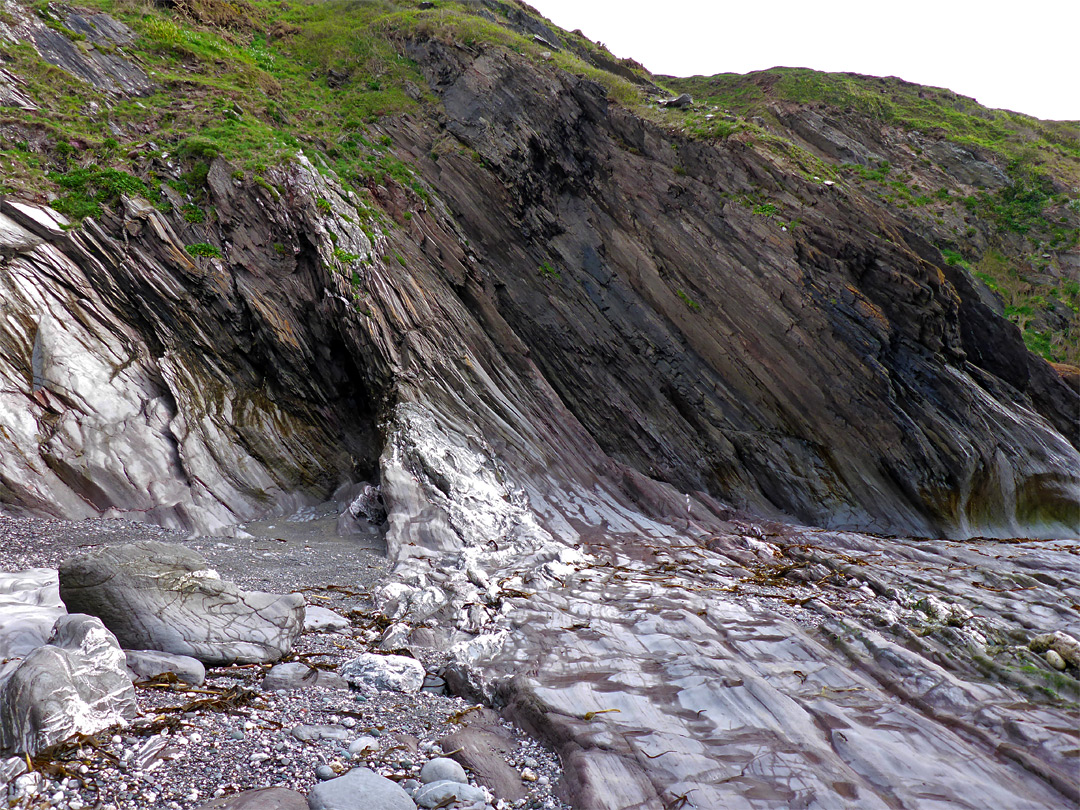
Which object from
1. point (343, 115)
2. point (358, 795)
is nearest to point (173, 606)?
point (358, 795)

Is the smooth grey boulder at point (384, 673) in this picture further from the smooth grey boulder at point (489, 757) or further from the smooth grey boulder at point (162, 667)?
the smooth grey boulder at point (162, 667)

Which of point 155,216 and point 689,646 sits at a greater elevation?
point 155,216

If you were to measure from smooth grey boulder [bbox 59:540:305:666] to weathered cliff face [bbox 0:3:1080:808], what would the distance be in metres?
1.89

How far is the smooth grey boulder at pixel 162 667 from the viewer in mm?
4496

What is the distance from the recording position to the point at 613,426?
55.4 ft

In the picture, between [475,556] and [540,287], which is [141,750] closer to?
[475,556]

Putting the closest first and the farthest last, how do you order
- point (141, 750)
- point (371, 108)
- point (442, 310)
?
point (141, 750), point (442, 310), point (371, 108)

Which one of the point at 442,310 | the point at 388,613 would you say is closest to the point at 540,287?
the point at 442,310

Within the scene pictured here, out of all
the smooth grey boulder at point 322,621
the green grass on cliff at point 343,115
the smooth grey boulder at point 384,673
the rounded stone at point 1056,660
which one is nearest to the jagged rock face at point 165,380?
the green grass on cliff at point 343,115

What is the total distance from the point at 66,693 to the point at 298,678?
5.86 ft

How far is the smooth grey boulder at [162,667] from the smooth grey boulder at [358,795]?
1915 millimetres

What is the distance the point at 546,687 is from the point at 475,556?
197 inches

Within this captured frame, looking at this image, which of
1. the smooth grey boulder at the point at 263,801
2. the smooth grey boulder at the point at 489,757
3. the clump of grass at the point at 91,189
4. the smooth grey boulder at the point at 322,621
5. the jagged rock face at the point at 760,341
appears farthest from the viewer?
the jagged rock face at the point at 760,341

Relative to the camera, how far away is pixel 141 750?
11.3 ft
